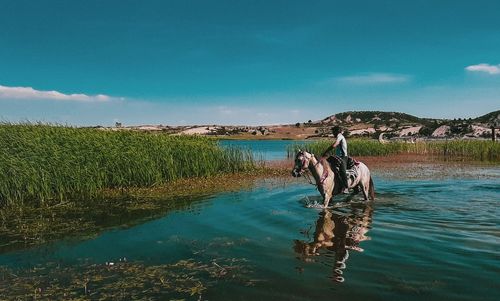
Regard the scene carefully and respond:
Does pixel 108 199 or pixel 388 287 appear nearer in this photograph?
pixel 388 287

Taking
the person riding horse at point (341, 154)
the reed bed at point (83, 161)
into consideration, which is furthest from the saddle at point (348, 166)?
the reed bed at point (83, 161)

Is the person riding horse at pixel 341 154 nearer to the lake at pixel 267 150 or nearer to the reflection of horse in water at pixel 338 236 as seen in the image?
the reflection of horse in water at pixel 338 236

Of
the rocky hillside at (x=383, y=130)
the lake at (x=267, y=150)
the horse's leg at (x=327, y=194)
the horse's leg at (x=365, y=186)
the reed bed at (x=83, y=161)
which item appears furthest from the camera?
the rocky hillside at (x=383, y=130)

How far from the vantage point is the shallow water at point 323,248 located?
6.54 metres

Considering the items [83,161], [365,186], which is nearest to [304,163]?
[365,186]

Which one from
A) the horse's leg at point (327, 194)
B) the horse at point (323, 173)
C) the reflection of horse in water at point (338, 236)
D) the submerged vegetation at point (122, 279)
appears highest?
the horse at point (323, 173)

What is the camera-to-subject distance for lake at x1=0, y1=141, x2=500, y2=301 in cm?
654

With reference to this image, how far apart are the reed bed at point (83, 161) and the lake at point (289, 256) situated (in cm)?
533

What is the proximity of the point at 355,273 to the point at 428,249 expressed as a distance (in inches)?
91.0

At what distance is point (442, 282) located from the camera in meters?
6.67

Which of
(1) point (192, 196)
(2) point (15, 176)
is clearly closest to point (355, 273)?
(1) point (192, 196)

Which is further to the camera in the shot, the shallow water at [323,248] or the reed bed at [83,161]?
the reed bed at [83,161]

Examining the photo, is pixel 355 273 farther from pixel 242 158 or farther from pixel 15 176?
pixel 242 158

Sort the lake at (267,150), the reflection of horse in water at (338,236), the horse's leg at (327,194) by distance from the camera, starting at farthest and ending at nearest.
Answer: the lake at (267,150), the horse's leg at (327,194), the reflection of horse in water at (338,236)
